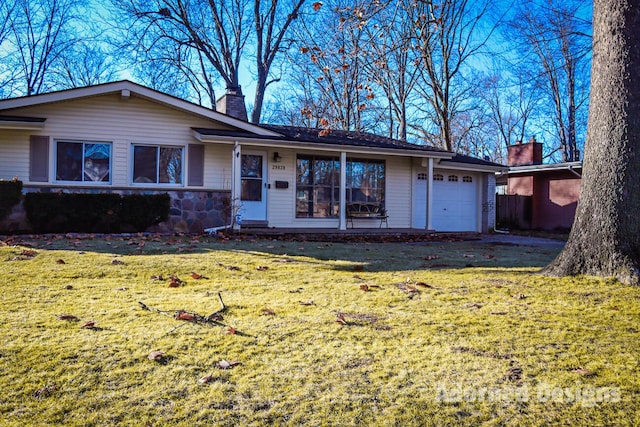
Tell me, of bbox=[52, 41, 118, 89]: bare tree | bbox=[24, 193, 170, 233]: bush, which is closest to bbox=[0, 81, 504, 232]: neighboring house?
bbox=[24, 193, 170, 233]: bush

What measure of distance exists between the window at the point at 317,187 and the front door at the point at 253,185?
3.41 ft

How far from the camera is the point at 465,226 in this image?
16.5m

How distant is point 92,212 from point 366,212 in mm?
7717

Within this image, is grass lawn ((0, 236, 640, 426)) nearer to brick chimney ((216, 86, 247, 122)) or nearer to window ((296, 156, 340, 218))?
window ((296, 156, 340, 218))

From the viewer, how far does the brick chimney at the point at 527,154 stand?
20297 mm

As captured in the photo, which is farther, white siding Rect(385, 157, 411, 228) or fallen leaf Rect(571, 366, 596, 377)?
white siding Rect(385, 157, 411, 228)

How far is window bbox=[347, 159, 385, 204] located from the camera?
1456cm

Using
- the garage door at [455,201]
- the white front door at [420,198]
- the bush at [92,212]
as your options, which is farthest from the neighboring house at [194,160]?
the garage door at [455,201]

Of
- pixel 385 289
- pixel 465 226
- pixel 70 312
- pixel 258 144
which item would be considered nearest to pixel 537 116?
pixel 465 226

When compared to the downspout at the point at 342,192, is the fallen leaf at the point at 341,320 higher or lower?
lower

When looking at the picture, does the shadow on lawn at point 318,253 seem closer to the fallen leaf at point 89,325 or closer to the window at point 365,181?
the fallen leaf at point 89,325

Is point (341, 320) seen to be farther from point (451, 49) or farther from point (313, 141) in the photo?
point (451, 49)

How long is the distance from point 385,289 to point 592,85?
3.45 meters

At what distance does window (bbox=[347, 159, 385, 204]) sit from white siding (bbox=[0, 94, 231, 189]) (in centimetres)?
395
